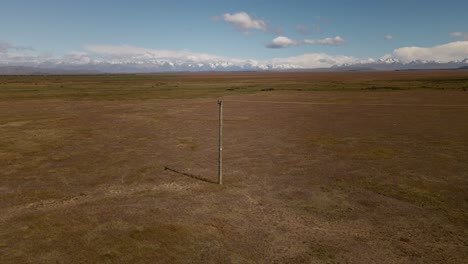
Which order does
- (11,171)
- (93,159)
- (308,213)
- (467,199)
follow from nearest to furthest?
(308,213)
(467,199)
(11,171)
(93,159)

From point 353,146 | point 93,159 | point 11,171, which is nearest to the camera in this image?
point 11,171

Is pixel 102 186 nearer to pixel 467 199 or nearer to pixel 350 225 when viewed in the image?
pixel 350 225

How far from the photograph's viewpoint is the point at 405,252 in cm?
934

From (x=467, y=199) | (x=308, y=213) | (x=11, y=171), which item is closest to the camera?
(x=308, y=213)

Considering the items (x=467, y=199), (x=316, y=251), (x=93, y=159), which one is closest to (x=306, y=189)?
(x=316, y=251)

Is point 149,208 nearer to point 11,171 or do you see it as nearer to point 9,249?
point 9,249

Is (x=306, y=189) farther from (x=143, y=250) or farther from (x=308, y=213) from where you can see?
(x=143, y=250)

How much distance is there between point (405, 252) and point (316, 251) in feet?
7.97

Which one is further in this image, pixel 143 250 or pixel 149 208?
pixel 149 208

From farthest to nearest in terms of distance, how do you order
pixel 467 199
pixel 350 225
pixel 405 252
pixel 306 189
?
pixel 306 189, pixel 467 199, pixel 350 225, pixel 405 252

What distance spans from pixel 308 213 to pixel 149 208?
18.7ft

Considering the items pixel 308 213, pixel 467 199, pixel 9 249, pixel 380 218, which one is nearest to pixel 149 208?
pixel 9 249

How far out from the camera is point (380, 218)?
11492 millimetres

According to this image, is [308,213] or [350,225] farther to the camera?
[308,213]
